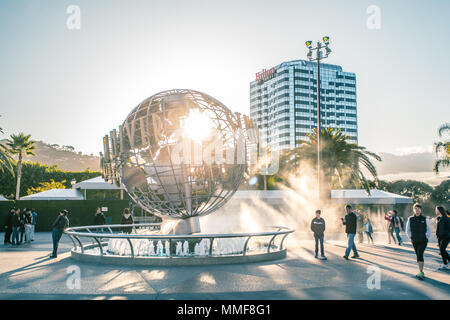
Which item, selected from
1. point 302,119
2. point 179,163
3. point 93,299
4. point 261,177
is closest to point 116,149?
point 179,163

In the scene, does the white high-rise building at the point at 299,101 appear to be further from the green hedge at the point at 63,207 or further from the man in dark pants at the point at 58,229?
the man in dark pants at the point at 58,229

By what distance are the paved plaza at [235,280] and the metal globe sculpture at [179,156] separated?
277cm

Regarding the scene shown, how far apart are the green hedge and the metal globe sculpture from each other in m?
11.7

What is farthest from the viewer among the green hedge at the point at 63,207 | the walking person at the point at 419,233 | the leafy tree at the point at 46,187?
the leafy tree at the point at 46,187

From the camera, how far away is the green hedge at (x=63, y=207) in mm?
22750

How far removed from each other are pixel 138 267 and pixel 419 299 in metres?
6.27

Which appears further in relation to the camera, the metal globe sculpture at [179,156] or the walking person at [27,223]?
the walking person at [27,223]

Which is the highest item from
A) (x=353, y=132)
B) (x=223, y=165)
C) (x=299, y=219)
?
(x=353, y=132)

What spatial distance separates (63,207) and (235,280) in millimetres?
19150

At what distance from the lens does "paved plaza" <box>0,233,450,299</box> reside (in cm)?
624

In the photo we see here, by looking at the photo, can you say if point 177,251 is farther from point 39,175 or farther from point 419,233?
point 39,175

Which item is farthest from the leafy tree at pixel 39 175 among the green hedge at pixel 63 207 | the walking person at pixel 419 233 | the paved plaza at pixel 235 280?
the walking person at pixel 419 233
